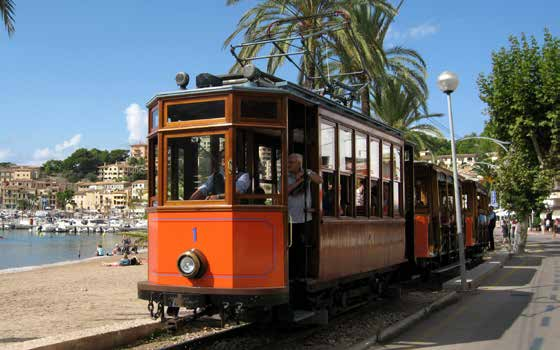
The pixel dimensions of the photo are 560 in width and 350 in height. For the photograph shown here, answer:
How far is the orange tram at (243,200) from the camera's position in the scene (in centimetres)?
754

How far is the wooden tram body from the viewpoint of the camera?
24.7 ft

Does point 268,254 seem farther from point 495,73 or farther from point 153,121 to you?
point 495,73

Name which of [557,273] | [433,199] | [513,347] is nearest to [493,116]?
[557,273]

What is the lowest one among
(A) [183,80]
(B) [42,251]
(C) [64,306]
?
(B) [42,251]

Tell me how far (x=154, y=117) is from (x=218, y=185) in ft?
4.52

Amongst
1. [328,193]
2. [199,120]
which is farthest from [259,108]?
[328,193]

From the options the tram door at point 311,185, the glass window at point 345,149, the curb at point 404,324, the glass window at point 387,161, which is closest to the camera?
the curb at point 404,324

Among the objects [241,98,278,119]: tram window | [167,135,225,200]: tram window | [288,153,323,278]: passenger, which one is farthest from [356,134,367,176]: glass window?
[167,135,225,200]: tram window

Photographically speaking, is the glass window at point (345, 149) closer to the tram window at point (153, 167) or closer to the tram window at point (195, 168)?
the tram window at point (195, 168)

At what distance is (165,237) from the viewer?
7906mm

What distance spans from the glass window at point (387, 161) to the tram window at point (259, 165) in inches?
134

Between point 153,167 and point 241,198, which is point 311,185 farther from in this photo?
point 153,167

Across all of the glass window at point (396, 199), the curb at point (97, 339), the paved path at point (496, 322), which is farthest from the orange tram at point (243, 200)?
the glass window at point (396, 199)

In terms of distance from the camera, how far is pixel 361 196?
1005cm
